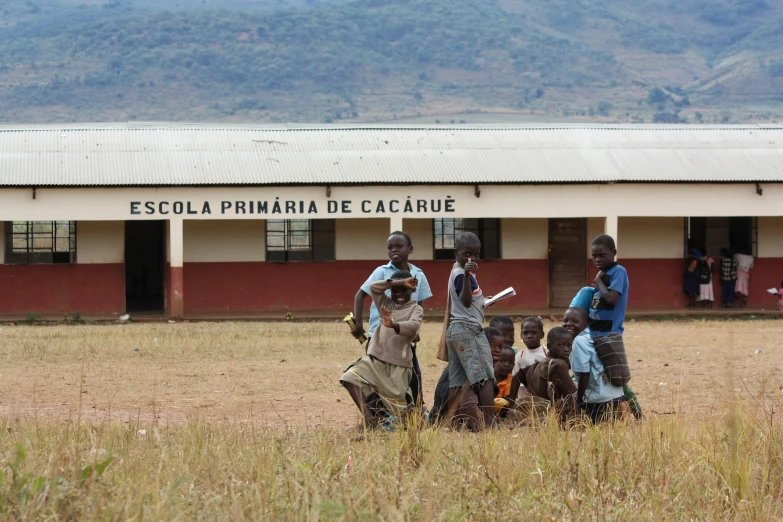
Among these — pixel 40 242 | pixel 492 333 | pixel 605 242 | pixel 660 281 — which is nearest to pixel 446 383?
pixel 492 333

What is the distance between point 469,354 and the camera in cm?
818

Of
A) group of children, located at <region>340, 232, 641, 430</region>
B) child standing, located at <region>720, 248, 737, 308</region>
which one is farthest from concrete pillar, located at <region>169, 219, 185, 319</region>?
group of children, located at <region>340, 232, 641, 430</region>

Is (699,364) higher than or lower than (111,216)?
lower

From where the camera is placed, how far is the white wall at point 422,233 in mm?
23922

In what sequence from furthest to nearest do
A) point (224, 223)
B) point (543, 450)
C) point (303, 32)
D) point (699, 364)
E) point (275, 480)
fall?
1. point (303, 32)
2. point (224, 223)
3. point (699, 364)
4. point (543, 450)
5. point (275, 480)

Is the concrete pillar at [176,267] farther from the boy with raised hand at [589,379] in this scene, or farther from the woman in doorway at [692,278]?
the boy with raised hand at [589,379]

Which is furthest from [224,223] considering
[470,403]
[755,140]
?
[470,403]

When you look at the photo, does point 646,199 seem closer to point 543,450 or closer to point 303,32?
point 543,450

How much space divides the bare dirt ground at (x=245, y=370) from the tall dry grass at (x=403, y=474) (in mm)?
456

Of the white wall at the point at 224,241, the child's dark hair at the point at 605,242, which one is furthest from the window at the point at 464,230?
the child's dark hair at the point at 605,242

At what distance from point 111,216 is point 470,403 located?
48.3 feet

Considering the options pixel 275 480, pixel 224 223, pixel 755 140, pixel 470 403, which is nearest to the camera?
pixel 275 480

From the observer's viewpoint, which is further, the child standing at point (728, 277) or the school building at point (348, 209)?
the child standing at point (728, 277)

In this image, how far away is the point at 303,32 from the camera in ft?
448
